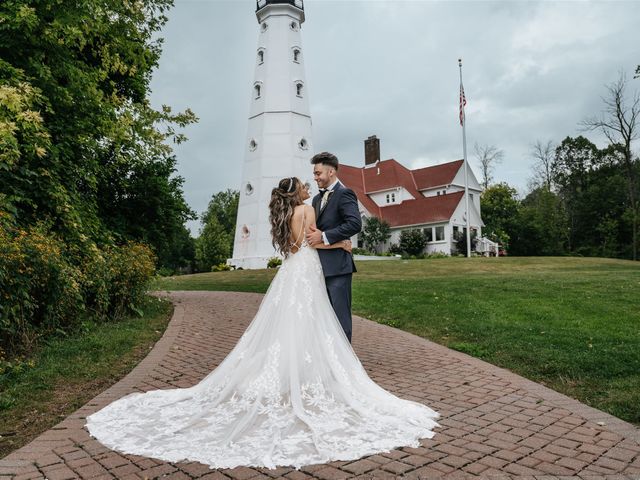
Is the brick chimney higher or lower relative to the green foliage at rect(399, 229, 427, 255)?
higher

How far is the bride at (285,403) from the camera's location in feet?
12.8

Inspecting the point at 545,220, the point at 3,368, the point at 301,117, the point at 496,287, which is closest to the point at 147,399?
the point at 3,368

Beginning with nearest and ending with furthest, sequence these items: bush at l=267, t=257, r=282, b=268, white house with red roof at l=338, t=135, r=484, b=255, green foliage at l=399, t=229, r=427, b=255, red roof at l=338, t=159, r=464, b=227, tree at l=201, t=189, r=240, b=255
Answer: bush at l=267, t=257, r=282, b=268
green foliage at l=399, t=229, r=427, b=255
white house with red roof at l=338, t=135, r=484, b=255
red roof at l=338, t=159, r=464, b=227
tree at l=201, t=189, r=240, b=255

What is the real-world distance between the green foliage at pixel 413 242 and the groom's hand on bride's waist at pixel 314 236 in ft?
126

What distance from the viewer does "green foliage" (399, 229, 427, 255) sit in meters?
43.1

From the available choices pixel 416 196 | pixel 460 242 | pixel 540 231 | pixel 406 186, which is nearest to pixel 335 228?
pixel 460 242

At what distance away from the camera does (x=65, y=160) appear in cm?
992

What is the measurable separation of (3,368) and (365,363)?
15.4 feet

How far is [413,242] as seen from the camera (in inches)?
1695

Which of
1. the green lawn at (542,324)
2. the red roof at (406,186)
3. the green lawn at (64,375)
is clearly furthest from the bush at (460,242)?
the green lawn at (64,375)

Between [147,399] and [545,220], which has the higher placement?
[545,220]

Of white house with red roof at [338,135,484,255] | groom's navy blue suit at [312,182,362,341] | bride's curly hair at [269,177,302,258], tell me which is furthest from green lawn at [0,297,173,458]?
white house with red roof at [338,135,484,255]

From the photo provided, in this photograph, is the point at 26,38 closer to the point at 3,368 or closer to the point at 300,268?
the point at 3,368

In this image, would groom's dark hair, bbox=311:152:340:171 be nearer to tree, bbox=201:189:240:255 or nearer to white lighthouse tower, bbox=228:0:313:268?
white lighthouse tower, bbox=228:0:313:268
